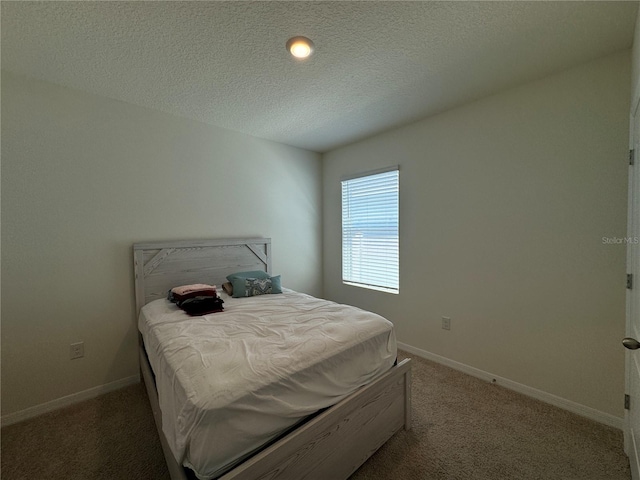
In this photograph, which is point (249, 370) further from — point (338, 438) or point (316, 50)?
point (316, 50)

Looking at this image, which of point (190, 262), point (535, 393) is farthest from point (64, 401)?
point (535, 393)

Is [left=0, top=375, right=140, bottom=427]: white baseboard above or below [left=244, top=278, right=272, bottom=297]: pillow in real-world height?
below

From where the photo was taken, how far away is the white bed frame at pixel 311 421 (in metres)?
1.18

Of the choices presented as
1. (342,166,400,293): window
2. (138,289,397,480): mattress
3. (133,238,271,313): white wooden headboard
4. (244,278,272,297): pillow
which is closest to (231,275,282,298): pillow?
(244,278,272,297): pillow

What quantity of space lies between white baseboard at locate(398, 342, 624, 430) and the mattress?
126 cm

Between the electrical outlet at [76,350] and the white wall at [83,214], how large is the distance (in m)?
0.03

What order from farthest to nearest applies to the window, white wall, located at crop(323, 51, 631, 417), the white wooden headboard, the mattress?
1. the window
2. the white wooden headboard
3. white wall, located at crop(323, 51, 631, 417)
4. the mattress

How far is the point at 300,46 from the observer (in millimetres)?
1747

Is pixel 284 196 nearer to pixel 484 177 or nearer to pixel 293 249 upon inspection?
pixel 293 249

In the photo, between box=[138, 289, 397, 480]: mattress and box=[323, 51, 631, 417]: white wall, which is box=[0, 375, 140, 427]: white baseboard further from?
box=[323, 51, 631, 417]: white wall

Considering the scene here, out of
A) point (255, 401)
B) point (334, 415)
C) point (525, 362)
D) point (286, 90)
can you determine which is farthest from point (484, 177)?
point (255, 401)

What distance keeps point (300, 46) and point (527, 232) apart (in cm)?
224

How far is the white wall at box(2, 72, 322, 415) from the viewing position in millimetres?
2039

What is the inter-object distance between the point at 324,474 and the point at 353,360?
0.55 metres
